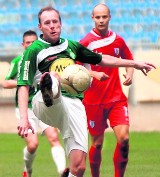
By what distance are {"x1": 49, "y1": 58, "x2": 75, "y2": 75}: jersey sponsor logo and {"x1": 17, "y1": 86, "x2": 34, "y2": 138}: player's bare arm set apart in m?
0.39

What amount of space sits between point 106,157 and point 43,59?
6771 millimetres

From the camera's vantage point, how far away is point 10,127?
2069 centimetres

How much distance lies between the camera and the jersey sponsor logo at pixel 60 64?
29.7 ft

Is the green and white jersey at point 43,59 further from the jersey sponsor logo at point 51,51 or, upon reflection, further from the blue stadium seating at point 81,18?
the blue stadium seating at point 81,18

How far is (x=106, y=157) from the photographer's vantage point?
15.6 metres

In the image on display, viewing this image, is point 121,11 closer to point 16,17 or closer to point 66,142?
point 16,17

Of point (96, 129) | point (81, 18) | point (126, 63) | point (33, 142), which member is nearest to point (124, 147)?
point (96, 129)

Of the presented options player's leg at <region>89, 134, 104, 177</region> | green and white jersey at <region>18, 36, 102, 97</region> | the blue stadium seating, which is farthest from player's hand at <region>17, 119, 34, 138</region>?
the blue stadium seating

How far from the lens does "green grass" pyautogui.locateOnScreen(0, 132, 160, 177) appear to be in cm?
1318

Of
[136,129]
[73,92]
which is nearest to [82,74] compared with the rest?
[73,92]

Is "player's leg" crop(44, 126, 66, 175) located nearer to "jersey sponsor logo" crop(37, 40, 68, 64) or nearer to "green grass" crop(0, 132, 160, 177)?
"green grass" crop(0, 132, 160, 177)

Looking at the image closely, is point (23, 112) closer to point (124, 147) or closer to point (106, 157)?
point (124, 147)

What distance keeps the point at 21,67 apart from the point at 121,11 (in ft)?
40.8

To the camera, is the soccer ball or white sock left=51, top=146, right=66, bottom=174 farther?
white sock left=51, top=146, right=66, bottom=174
